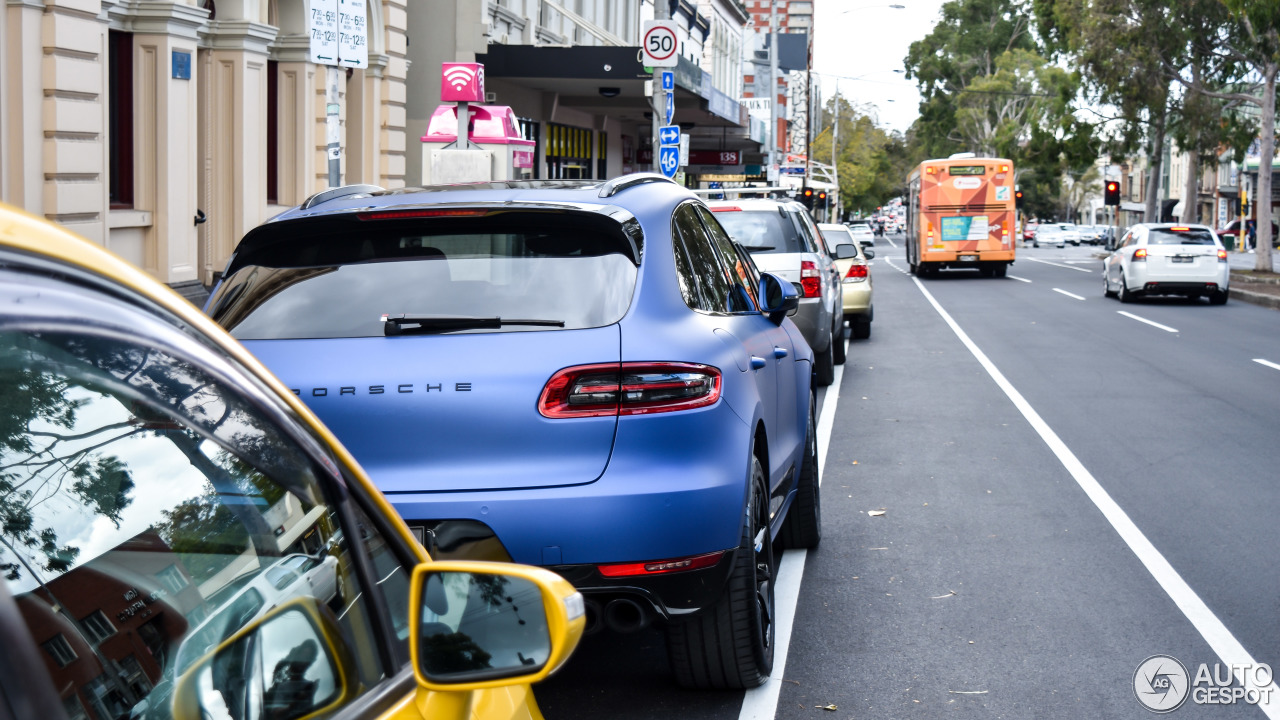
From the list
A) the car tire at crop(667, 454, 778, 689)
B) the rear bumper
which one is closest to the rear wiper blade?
the rear bumper

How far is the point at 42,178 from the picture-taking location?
12516mm

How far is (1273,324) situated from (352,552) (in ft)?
77.3

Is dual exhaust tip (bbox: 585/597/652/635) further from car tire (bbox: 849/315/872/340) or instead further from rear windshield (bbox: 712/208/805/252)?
car tire (bbox: 849/315/872/340)

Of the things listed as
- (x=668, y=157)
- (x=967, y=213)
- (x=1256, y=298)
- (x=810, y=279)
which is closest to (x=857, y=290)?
(x=668, y=157)

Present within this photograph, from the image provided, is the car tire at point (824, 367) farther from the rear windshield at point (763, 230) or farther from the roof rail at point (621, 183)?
the roof rail at point (621, 183)

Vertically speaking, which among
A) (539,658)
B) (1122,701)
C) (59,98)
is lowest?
(1122,701)

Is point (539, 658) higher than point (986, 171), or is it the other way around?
point (986, 171)

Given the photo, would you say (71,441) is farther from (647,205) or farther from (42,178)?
(42,178)

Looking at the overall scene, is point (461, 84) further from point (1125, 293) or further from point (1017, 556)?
point (1125, 293)

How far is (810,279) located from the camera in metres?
12.4

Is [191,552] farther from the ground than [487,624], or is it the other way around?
[191,552]

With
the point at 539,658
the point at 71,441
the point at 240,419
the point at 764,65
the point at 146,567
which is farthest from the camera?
the point at 764,65

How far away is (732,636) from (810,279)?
8.06 m

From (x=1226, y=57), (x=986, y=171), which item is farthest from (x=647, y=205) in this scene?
(x=1226, y=57)
